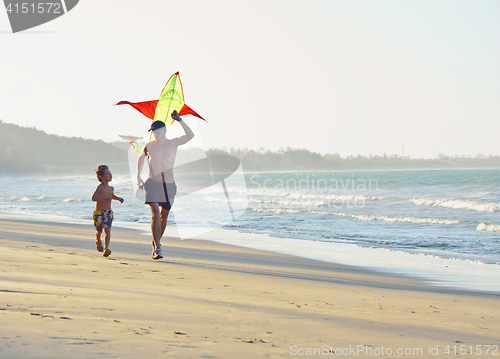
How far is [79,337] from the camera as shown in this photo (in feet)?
7.63

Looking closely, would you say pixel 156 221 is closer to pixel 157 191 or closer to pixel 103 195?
pixel 157 191

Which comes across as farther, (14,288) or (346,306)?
(346,306)

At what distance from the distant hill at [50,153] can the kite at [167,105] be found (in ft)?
370

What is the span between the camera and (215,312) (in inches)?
125

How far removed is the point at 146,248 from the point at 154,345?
16.8ft

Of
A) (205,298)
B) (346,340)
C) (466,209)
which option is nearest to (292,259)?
(205,298)

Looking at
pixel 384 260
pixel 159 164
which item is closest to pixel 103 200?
pixel 159 164

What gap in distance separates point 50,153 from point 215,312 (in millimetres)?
139401

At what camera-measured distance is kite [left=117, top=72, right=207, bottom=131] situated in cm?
610

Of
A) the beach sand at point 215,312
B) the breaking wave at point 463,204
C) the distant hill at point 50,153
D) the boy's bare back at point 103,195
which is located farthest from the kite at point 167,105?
the distant hill at point 50,153

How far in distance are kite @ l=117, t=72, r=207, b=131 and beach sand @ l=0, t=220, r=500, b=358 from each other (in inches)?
80.3

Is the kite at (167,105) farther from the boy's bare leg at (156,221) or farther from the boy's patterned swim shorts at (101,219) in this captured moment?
the boy's patterned swim shorts at (101,219)

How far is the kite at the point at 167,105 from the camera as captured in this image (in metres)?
6.10

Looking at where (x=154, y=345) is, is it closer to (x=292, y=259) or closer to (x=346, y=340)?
(x=346, y=340)
